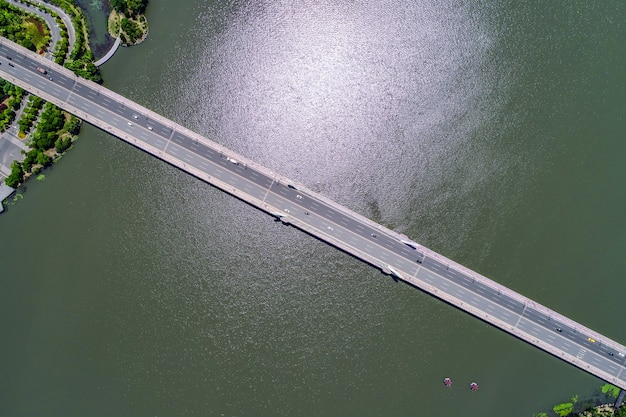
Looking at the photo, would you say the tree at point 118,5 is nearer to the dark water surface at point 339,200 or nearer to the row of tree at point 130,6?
the row of tree at point 130,6

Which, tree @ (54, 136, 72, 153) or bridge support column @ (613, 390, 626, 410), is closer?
bridge support column @ (613, 390, 626, 410)

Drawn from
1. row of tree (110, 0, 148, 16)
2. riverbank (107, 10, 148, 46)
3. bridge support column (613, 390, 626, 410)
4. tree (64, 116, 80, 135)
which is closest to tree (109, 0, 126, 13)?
row of tree (110, 0, 148, 16)

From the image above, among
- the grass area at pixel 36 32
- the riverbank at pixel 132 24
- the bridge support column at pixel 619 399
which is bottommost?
the bridge support column at pixel 619 399

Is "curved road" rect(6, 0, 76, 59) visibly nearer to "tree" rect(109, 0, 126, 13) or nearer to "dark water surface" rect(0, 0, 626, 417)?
"tree" rect(109, 0, 126, 13)

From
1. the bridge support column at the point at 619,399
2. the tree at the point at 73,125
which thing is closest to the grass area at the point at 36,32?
the tree at the point at 73,125

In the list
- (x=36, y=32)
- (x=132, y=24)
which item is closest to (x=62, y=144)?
(x=36, y=32)

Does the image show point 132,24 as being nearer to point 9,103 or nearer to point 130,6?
point 130,6

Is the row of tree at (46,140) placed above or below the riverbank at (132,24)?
below
